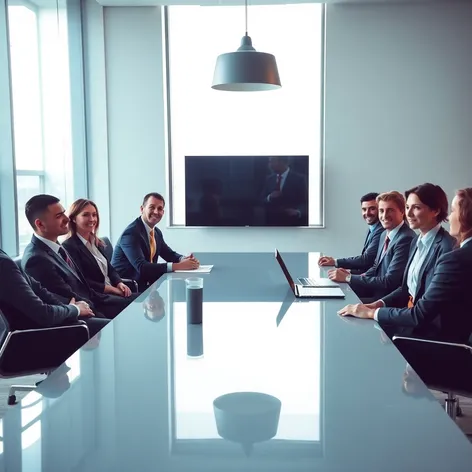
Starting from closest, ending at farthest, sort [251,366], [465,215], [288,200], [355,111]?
[251,366], [465,215], [355,111], [288,200]

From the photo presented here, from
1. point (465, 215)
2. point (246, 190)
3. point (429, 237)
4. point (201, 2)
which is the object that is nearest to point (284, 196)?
point (246, 190)

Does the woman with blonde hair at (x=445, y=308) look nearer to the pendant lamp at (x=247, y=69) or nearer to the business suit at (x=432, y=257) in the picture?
the business suit at (x=432, y=257)

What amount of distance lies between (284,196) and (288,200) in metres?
0.06

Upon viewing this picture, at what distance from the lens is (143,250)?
426 cm

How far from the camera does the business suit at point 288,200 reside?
6.31m

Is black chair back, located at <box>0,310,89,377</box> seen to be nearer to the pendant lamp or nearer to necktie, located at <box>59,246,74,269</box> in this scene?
necktie, located at <box>59,246,74,269</box>

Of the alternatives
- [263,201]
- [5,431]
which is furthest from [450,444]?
[263,201]

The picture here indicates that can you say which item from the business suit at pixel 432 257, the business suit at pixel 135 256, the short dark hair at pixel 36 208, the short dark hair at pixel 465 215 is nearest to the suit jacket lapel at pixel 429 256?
the business suit at pixel 432 257

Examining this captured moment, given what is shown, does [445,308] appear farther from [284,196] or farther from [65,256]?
[284,196]

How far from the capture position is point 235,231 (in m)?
6.48

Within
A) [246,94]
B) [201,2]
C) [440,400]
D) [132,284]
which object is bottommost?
[440,400]

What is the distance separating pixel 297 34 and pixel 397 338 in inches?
189

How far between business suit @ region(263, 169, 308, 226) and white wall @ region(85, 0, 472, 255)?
0.15 metres

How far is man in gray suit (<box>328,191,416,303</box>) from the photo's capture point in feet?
11.3
